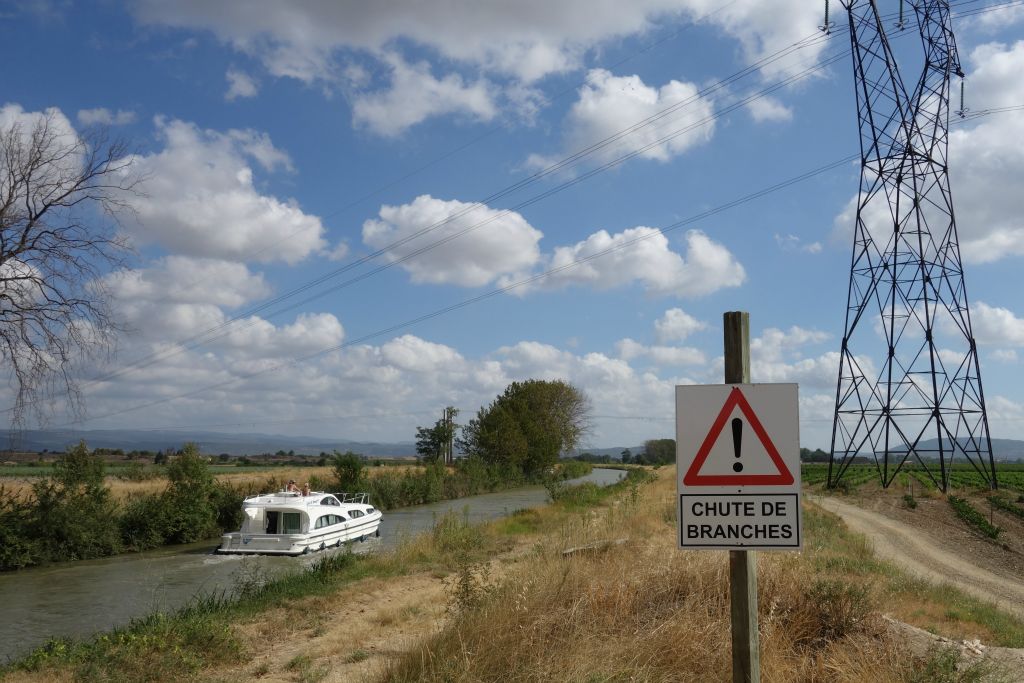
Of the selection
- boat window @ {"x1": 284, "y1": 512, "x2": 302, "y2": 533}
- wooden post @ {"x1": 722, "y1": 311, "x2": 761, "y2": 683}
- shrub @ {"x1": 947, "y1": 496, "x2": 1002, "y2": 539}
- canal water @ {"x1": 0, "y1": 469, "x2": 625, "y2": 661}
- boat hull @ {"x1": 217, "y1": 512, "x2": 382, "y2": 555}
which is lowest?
canal water @ {"x1": 0, "y1": 469, "x2": 625, "y2": 661}

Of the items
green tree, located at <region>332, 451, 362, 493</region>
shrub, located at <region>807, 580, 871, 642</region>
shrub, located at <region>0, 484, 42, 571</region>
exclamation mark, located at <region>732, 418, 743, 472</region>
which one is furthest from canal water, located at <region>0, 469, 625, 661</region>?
green tree, located at <region>332, 451, 362, 493</region>

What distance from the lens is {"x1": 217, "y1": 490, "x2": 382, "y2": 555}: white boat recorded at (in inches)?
1144

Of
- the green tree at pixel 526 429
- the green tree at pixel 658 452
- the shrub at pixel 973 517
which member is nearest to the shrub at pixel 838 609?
the shrub at pixel 973 517

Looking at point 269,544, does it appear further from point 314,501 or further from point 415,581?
point 415,581

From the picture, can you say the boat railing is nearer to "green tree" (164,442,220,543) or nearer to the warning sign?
"green tree" (164,442,220,543)

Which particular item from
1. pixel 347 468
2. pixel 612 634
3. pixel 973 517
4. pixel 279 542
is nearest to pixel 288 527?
pixel 279 542

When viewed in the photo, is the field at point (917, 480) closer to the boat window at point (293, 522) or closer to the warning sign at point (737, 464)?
the boat window at point (293, 522)

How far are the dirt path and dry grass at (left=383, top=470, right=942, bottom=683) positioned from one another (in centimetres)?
972

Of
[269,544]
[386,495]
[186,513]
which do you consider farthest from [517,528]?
[386,495]

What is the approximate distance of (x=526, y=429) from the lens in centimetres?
8525

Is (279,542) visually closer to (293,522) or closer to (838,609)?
(293,522)

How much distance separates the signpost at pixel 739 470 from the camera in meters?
4.13

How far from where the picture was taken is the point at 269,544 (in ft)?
95.1

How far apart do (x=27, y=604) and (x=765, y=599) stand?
2128 centimetres
